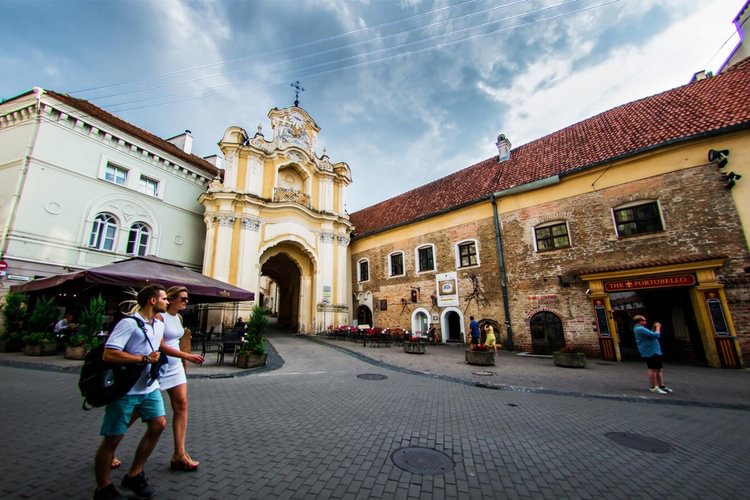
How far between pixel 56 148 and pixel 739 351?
28771mm

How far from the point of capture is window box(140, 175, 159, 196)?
18203 millimetres

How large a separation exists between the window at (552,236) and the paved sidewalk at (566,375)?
5.31m

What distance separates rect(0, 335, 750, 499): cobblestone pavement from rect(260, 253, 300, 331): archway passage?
1785 cm

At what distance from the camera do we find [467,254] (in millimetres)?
18047

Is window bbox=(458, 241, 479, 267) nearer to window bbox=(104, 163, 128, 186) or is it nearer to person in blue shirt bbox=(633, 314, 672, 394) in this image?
person in blue shirt bbox=(633, 314, 672, 394)

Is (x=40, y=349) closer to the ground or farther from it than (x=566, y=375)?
farther from it

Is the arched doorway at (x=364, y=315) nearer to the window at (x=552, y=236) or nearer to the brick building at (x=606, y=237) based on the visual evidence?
the brick building at (x=606, y=237)

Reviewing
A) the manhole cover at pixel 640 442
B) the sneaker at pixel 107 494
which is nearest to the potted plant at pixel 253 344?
the sneaker at pixel 107 494

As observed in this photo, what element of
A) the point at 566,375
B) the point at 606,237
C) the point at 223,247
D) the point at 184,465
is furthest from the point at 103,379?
the point at 223,247

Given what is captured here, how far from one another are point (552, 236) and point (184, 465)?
640 inches

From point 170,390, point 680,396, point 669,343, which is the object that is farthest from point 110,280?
point 669,343

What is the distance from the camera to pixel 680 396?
280 inches

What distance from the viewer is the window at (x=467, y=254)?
17638mm

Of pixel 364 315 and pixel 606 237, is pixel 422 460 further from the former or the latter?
pixel 364 315
